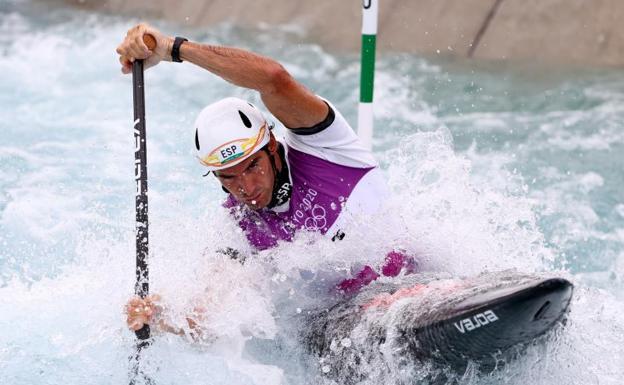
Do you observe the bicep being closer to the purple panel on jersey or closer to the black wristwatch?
the purple panel on jersey

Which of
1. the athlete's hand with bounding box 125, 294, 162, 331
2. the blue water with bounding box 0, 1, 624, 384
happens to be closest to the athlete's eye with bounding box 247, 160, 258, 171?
the blue water with bounding box 0, 1, 624, 384

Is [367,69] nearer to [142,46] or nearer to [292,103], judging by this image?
[292,103]

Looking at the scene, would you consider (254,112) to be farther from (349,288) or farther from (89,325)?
(89,325)

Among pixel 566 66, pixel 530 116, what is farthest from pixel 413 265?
pixel 566 66

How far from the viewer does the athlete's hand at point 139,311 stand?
325cm

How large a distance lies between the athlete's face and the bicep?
16cm

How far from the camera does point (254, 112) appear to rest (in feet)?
10.8

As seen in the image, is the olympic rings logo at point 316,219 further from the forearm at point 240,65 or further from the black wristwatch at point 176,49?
the black wristwatch at point 176,49

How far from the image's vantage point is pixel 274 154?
3248 mm

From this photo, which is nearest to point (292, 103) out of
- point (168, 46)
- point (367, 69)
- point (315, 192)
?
point (315, 192)

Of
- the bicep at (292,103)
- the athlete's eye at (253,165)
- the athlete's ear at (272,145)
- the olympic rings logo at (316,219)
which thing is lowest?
the olympic rings logo at (316,219)

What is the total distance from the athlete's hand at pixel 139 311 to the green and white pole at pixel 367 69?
1622mm

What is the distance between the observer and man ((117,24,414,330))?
3.12 m

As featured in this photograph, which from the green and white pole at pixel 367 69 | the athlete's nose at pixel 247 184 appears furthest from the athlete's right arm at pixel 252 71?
the green and white pole at pixel 367 69
